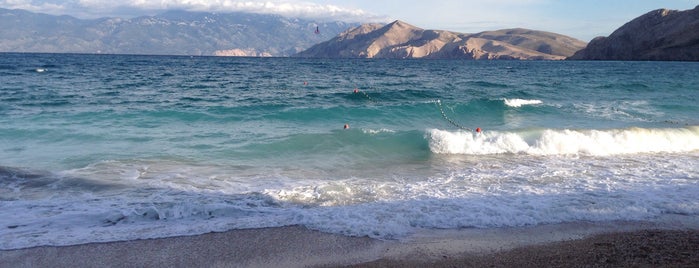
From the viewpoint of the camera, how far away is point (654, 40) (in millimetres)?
123562

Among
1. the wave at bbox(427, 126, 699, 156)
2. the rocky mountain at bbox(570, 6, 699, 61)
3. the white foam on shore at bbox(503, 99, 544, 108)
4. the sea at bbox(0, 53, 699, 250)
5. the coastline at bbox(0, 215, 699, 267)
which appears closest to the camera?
the coastline at bbox(0, 215, 699, 267)

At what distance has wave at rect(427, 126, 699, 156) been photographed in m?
13.6

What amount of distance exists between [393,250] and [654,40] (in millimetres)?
140403

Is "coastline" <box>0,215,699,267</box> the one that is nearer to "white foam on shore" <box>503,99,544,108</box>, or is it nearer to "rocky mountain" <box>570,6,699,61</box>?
"white foam on shore" <box>503,99,544,108</box>

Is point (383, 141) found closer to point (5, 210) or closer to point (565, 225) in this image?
point (565, 225)

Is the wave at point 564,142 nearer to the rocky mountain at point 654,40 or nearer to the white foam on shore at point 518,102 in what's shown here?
the white foam on shore at point 518,102

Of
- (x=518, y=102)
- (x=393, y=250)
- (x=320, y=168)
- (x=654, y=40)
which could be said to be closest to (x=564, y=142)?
(x=320, y=168)

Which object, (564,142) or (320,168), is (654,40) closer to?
(564,142)

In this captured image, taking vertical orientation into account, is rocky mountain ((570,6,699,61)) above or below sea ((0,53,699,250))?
above

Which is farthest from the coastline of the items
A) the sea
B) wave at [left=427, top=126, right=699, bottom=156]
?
wave at [left=427, top=126, right=699, bottom=156]

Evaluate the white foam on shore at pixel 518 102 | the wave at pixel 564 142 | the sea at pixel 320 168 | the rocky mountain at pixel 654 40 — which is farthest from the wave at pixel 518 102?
the rocky mountain at pixel 654 40

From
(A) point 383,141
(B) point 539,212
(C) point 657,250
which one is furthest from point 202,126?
(C) point 657,250

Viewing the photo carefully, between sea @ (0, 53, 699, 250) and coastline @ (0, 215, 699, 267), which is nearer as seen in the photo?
coastline @ (0, 215, 699, 267)

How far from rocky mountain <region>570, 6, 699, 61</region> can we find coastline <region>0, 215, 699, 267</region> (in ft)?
411
